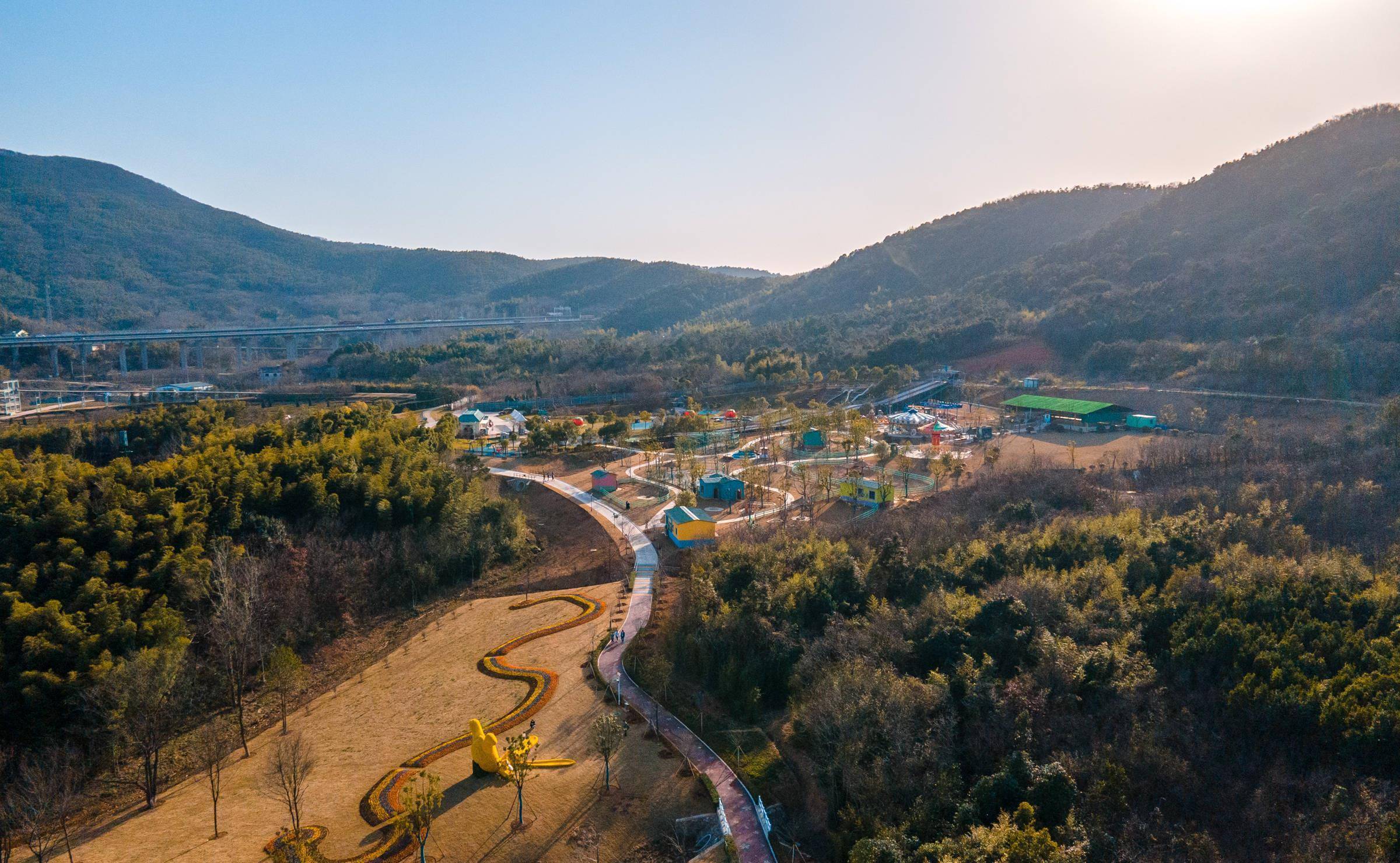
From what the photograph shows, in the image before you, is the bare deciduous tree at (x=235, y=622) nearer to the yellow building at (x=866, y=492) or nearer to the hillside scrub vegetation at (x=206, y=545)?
the hillside scrub vegetation at (x=206, y=545)

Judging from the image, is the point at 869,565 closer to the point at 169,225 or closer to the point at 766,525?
the point at 766,525

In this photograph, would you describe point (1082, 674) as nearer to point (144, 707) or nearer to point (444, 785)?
point (444, 785)

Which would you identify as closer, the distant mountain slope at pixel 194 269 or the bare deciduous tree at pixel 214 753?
the bare deciduous tree at pixel 214 753

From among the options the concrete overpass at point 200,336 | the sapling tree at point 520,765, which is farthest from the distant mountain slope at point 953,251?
the sapling tree at point 520,765

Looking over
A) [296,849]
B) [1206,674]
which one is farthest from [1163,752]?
[296,849]

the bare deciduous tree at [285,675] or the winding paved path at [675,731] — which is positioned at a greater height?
the winding paved path at [675,731]

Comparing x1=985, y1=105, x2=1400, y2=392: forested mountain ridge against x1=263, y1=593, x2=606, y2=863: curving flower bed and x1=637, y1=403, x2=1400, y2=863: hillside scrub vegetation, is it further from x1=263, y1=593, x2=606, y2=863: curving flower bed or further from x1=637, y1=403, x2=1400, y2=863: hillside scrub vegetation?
x1=263, y1=593, x2=606, y2=863: curving flower bed

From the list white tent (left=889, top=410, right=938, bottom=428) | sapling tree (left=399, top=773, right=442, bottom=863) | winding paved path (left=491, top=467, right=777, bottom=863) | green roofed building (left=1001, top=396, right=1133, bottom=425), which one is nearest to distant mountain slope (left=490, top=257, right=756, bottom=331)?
white tent (left=889, top=410, right=938, bottom=428)
